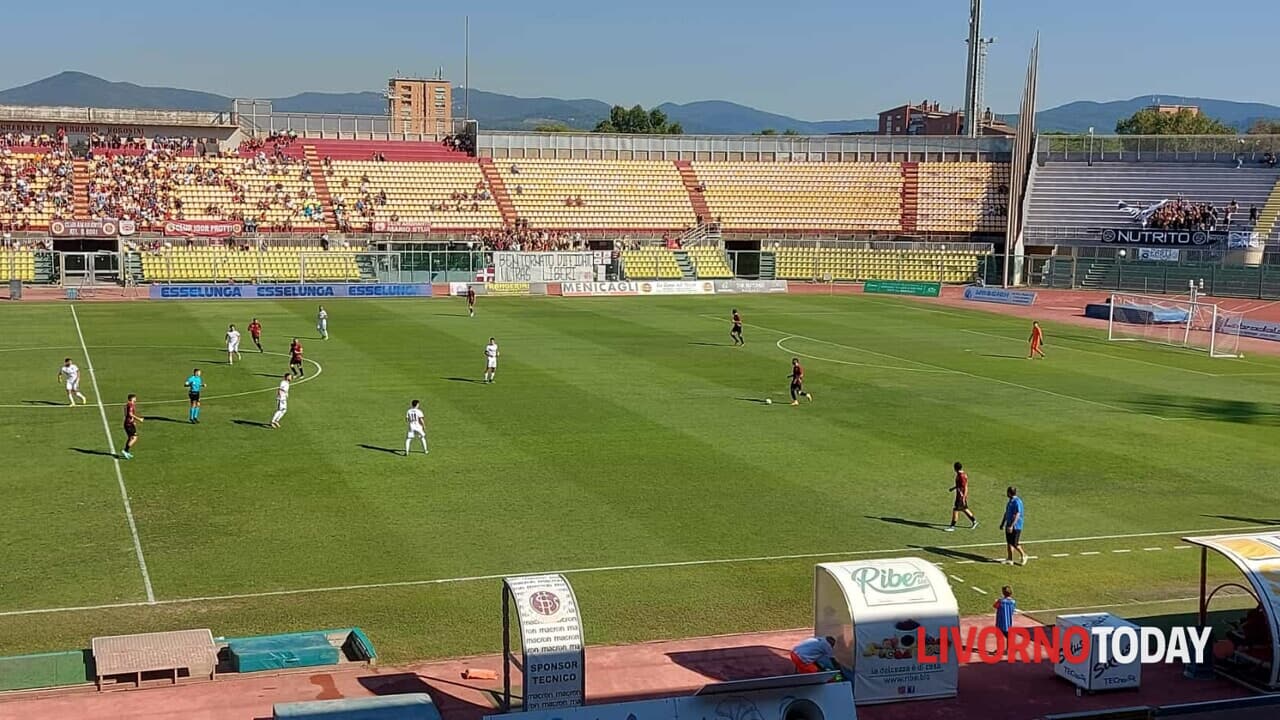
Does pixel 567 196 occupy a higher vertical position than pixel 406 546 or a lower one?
higher

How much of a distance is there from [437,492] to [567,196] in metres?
66.0

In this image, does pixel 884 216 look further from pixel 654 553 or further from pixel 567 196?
pixel 654 553

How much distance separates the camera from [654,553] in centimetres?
2269

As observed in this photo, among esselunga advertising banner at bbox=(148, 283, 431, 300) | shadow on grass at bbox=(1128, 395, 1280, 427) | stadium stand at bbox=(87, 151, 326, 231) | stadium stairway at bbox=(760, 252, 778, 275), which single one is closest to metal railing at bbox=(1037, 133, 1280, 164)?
stadium stairway at bbox=(760, 252, 778, 275)

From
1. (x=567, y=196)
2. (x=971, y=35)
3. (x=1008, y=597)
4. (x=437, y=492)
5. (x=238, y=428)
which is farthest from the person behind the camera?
(x=971, y=35)

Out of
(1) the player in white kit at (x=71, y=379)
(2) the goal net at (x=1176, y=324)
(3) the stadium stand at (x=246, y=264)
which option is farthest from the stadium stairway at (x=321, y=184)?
(2) the goal net at (x=1176, y=324)

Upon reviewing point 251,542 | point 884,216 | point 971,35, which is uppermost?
point 971,35

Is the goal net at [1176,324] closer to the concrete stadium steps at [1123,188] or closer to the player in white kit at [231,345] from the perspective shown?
the concrete stadium steps at [1123,188]

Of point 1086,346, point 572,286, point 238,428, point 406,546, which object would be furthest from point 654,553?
point 572,286

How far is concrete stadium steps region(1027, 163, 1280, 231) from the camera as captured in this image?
86.0 m

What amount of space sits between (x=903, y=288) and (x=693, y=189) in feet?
70.4

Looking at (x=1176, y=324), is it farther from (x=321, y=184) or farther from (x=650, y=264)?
(x=321, y=184)

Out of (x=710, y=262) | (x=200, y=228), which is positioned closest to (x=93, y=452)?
(x=200, y=228)

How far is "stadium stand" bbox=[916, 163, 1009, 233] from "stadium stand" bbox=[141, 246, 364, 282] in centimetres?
4227
